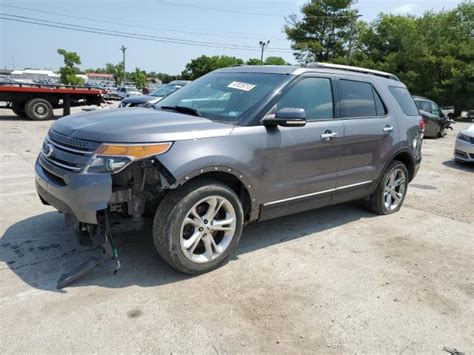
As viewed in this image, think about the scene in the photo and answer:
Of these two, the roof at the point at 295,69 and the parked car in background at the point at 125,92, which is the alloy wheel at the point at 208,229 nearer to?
the roof at the point at 295,69

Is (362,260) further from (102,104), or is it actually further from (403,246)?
(102,104)

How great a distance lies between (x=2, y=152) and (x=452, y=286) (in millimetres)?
8400

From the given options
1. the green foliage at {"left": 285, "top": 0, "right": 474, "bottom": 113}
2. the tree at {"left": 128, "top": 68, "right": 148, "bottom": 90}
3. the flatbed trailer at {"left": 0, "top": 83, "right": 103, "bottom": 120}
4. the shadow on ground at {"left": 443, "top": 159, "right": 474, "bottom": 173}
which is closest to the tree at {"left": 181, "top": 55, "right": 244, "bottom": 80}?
the tree at {"left": 128, "top": 68, "right": 148, "bottom": 90}

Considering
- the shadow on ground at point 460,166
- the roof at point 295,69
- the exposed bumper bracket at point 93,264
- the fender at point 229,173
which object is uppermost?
the roof at point 295,69

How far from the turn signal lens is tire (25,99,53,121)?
13.2 meters

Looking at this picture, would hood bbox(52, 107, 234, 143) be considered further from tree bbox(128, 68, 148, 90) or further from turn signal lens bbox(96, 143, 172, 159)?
tree bbox(128, 68, 148, 90)

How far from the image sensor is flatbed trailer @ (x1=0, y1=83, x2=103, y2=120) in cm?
1411

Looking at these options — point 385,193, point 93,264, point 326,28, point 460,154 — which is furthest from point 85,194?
point 326,28

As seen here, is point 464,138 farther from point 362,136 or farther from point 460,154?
point 362,136

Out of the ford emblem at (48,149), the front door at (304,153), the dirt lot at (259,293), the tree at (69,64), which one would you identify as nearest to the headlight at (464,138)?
the dirt lot at (259,293)

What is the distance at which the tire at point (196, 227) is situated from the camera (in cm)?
322

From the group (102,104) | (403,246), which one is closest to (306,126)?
(403,246)

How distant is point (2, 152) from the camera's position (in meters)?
8.34

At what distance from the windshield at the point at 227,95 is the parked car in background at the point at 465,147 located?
→ 7.45 meters
